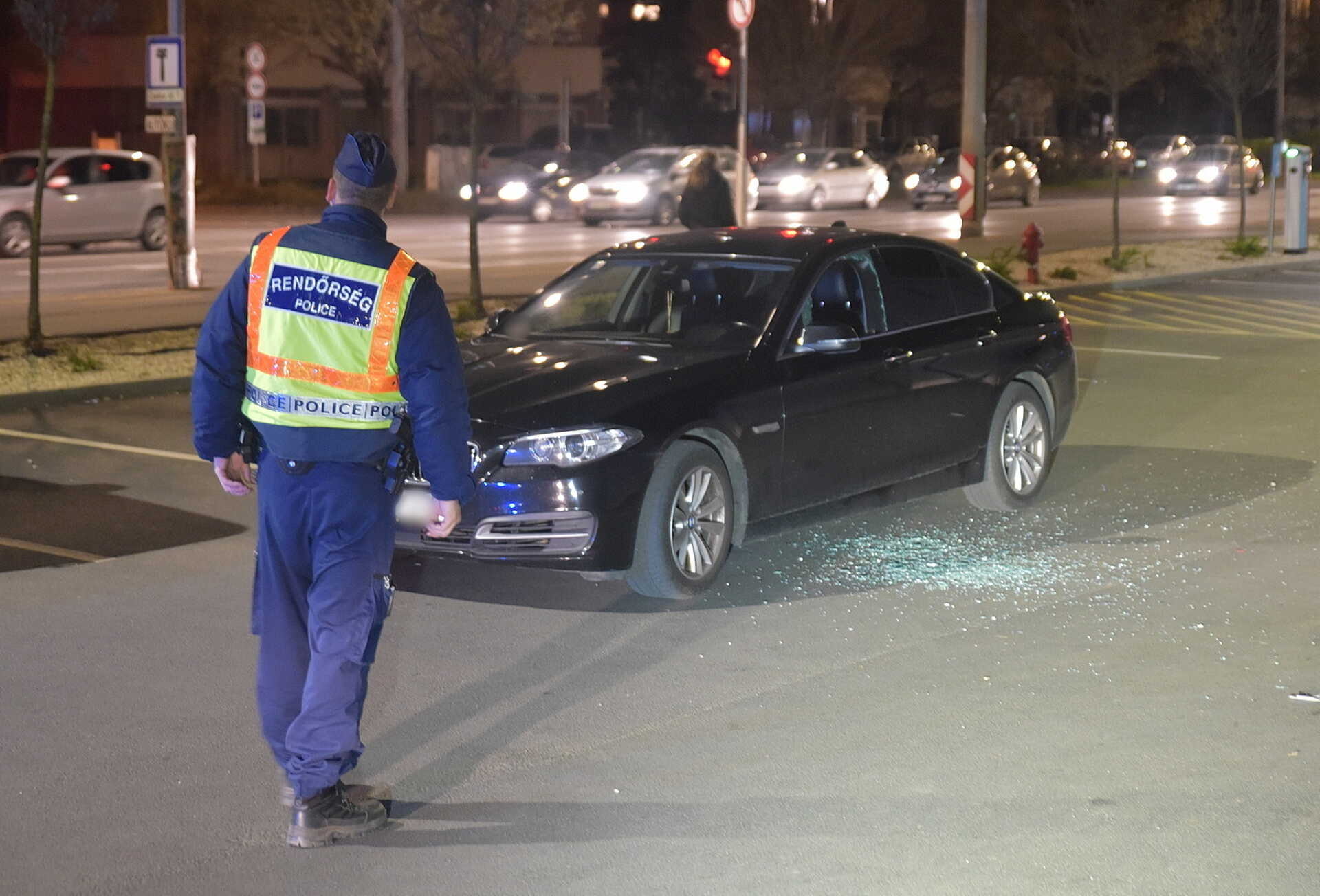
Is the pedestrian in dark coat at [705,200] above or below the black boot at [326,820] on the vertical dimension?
above

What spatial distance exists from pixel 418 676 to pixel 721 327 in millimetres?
2344

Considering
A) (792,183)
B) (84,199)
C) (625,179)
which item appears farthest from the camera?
(792,183)

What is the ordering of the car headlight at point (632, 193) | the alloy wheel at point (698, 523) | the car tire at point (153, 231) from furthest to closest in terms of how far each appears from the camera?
the car headlight at point (632, 193), the car tire at point (153, 231), the alloy wheel at point (698, 523)

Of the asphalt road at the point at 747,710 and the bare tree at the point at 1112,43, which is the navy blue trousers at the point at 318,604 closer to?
the asphalt road at the point at 747,710

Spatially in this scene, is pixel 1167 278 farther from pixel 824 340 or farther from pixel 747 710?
pixel 747 710

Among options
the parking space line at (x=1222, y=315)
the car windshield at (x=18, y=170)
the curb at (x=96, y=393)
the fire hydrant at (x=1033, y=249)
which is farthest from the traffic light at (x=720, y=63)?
the curb at (x=96, y=393)

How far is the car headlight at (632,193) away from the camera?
35.2 meters

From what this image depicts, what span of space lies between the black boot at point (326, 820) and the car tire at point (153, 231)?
2526 cm

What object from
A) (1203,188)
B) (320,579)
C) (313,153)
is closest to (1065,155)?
(1203,188)

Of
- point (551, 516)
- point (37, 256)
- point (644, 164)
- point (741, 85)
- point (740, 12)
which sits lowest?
point (551, 516)

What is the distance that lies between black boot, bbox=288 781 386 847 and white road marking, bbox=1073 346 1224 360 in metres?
12.1

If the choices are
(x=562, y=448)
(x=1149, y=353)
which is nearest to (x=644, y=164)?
(x=1149, y=353)

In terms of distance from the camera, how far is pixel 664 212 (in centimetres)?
3572

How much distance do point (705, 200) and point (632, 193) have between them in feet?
61.6
